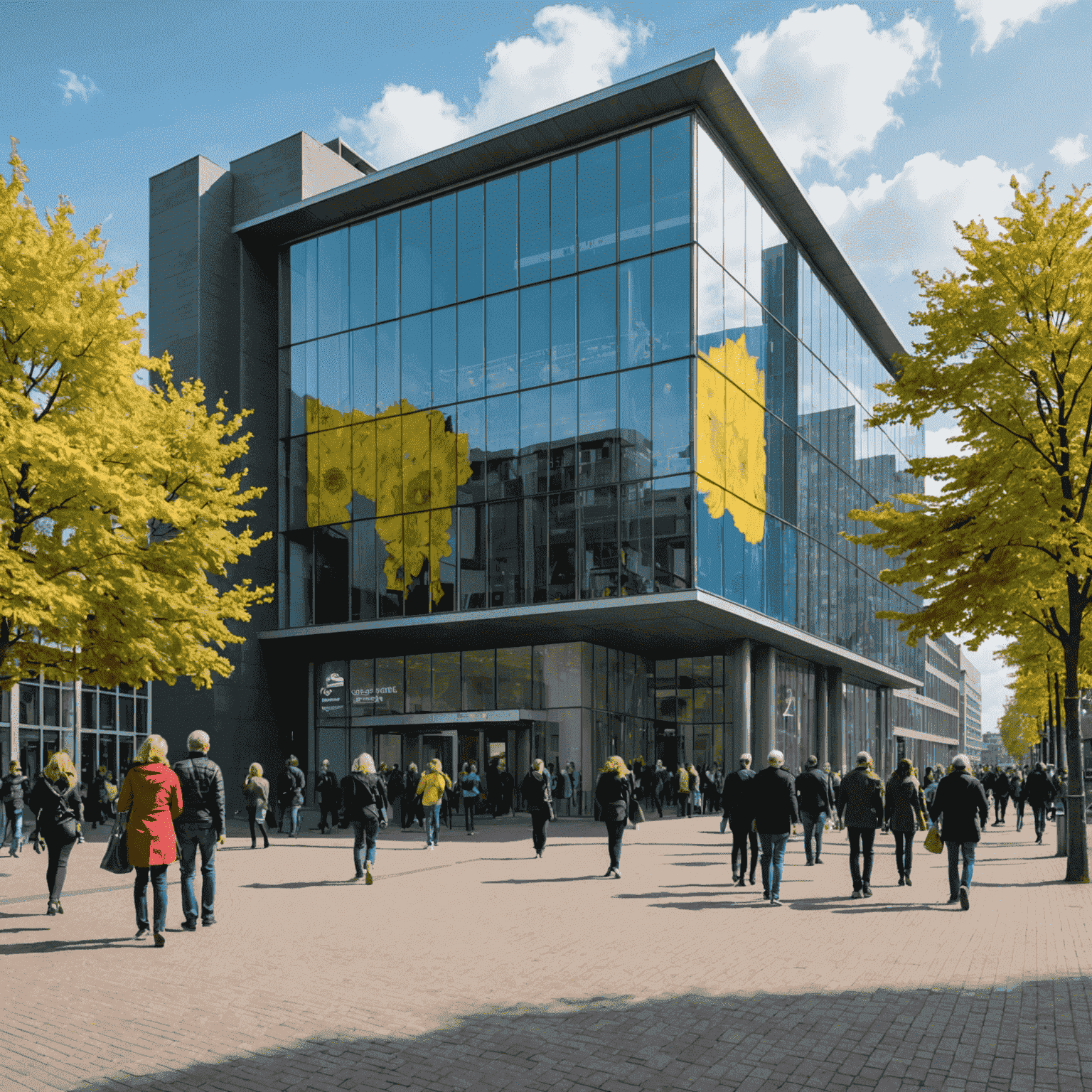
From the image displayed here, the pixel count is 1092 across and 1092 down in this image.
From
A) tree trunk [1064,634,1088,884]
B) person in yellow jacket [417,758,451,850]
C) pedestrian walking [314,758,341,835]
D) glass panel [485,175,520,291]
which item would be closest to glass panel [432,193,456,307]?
glass panel [485,175,520,291]

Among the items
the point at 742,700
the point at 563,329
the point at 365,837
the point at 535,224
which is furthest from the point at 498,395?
the point at 365,837

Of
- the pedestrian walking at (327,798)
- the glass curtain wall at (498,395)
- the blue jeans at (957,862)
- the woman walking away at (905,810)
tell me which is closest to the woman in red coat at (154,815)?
the blue jeans at (957,862)

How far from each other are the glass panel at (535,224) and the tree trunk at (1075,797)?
17915mm

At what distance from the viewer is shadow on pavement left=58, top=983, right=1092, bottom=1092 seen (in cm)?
565

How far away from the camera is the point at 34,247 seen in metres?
15.6

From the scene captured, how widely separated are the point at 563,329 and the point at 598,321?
41.9 inches

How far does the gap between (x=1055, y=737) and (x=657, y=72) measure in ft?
104

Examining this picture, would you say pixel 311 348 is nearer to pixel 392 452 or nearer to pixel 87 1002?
pixel 392 452

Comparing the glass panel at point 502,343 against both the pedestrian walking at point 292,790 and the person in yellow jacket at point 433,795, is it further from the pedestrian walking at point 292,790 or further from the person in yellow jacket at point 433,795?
the person in yellow jacket at point 433,795

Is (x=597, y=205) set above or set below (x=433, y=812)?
above

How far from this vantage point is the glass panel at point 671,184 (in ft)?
89.7

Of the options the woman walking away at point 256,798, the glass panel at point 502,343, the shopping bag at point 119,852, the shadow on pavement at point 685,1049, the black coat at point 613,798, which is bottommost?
the woman walking away at point 256,798

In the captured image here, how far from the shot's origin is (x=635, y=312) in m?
27.6

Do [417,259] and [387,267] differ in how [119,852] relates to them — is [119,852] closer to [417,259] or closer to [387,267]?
[417,259]
